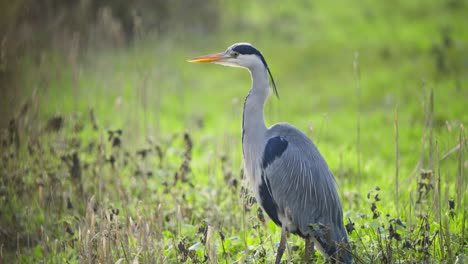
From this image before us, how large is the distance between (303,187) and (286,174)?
0.13 metres

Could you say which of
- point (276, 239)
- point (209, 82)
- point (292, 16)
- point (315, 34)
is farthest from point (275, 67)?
point (276, 239)

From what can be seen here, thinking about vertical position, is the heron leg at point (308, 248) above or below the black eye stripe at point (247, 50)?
below

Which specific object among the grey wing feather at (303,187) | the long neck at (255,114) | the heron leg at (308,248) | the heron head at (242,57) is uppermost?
the heron head at (242,57)

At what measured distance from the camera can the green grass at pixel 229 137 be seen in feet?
12.1

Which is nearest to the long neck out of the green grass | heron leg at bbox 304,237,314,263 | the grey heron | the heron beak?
the grey heron

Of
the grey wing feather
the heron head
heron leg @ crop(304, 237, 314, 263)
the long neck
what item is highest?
the heron head

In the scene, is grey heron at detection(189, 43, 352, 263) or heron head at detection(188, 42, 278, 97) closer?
grey heron at detection(189, 43, 352, 263)

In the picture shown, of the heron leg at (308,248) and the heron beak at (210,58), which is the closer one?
the heron leg at (308,248)

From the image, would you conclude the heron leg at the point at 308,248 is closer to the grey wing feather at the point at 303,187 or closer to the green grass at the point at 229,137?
the grey wing feather at the point at 303,187

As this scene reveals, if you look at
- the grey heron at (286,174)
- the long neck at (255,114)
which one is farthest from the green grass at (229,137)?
the long neck at (255,114)

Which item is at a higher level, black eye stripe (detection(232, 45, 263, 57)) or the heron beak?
black eye stripe (detection(232, 45, 263, 57))

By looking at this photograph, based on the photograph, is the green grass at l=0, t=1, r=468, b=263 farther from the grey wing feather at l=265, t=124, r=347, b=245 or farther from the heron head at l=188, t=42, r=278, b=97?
the heron head at l=188, t=42, r=278, b=97

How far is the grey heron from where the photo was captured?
3.60 m

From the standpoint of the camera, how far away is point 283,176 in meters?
3.65
